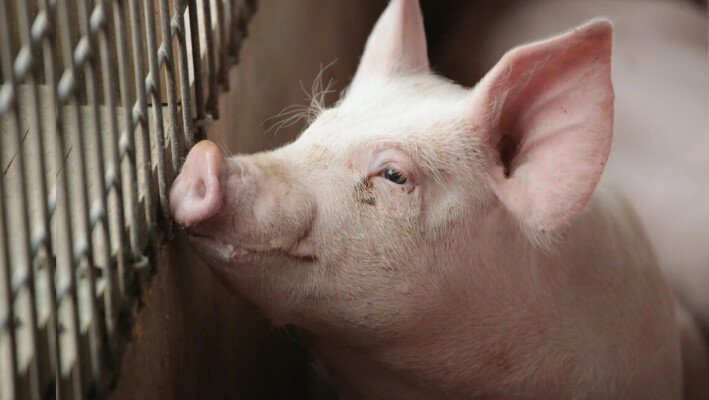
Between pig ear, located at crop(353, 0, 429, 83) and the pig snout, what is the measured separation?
0.64 meters

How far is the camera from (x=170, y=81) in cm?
146

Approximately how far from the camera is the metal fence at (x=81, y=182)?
100cm

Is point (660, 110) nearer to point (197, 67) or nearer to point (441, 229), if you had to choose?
point (441, 229)

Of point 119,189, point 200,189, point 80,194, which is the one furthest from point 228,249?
point 80,194

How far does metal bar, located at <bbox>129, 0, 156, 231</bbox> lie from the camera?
1.33m

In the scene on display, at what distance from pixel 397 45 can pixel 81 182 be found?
1024 mm

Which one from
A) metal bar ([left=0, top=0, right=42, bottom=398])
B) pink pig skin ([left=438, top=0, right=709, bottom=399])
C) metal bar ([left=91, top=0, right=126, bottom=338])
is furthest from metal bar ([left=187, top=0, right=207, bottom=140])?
pink pig skin ([left=438, top=0, right=709, bottom=399])

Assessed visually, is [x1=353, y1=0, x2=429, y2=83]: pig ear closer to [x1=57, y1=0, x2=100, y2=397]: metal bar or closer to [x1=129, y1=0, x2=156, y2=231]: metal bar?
[x1=129, y1=0, x2=156, y2=231]: metal bar

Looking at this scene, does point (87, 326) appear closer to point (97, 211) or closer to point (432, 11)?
point (97, 211)

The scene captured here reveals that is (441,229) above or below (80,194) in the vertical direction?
below

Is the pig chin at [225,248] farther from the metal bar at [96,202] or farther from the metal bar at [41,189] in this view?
the metal bar at [41,189]

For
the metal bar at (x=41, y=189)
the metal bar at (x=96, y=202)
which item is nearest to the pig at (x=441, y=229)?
the metal bar at (x=96, y=202)

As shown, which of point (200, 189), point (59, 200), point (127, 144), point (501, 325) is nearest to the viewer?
point (59, 200)

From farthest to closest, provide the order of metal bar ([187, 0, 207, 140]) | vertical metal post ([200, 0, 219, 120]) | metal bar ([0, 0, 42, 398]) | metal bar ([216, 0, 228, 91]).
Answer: metal bar ([216, 0, 228, 91]) < vertical metal post ([200, 0, 219, 120]) < metal bar ([187, 0, 207, 140]) < metal bar ([0, 0, 42, 398])
